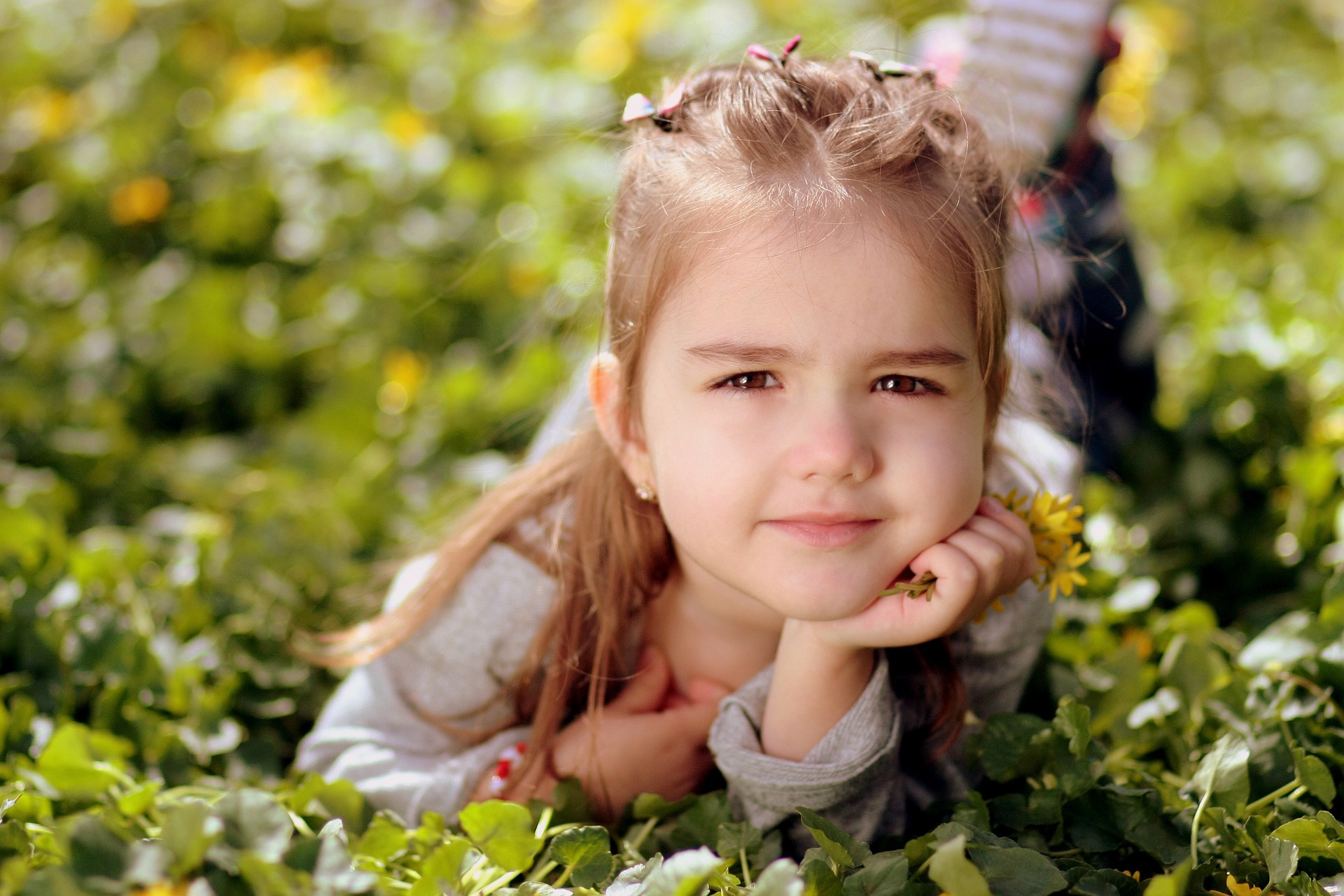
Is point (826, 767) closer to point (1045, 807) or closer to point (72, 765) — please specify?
point (1045, 807)

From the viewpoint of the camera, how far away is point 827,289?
1.12 meters

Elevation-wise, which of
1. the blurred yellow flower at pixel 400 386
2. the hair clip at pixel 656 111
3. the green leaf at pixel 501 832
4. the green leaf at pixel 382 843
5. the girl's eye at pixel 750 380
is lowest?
the blurred yellow flower at pixel 400 386

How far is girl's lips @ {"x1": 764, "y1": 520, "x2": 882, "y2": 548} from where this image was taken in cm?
115

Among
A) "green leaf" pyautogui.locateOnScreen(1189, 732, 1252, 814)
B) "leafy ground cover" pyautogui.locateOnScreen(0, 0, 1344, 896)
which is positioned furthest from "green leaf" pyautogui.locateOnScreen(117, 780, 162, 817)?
"green leaf" pyautogui.locateOnScreen(1189, 732, 1252, 814)

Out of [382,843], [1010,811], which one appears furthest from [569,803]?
[1010,811]

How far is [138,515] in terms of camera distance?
2.18 meters

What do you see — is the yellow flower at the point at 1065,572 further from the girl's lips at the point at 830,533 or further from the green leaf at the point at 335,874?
the green leaf at the point at 335,874

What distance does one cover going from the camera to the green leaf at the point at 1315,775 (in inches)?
46.9

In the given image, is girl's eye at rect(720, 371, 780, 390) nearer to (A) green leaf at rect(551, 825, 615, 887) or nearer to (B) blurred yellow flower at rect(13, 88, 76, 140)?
(A) green leaf at rect(551, 825, 615, 887)

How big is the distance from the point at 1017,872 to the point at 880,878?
0.40 feet

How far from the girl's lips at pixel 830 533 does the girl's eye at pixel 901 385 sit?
125mm

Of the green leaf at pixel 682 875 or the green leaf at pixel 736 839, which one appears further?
the green leaf at pixel 736 839

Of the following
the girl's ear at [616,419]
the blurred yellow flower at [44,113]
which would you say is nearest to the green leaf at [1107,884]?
the girl's ear at [616,419]

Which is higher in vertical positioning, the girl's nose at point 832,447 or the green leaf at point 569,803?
the girl's nose at point 832,447
